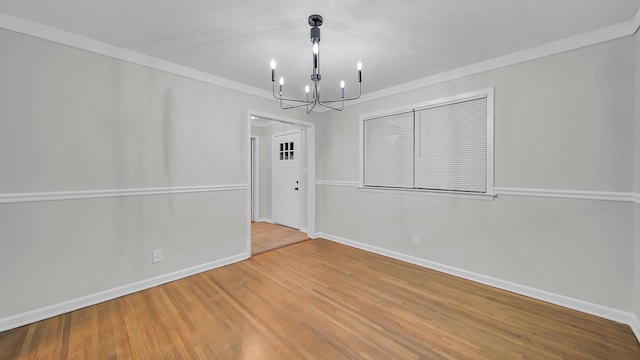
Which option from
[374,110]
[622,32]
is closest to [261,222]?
[374,110]

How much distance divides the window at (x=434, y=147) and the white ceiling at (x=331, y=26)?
Result: 0.56 meters

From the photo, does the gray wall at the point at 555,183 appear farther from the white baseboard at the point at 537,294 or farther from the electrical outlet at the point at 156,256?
the electrical outlet at the point at 156,256

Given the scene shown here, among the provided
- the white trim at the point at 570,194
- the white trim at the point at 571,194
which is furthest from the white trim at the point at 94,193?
the white trim at the point at 570,194

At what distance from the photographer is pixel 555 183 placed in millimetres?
2371

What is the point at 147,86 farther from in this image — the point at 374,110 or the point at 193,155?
the point at 374,110

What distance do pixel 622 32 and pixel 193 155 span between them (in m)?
4.19

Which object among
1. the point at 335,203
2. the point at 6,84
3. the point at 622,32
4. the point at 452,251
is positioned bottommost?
the point at 452,251

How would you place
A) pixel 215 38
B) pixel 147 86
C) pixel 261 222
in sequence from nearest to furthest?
pixel 215 38 < pixel 147 86 < pixel 261 222

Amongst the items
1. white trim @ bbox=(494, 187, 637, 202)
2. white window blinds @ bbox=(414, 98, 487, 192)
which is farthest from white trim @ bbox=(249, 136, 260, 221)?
white trim @ bbox=(494, 187, 637, 202)

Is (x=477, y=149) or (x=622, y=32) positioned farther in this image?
(x=477, y=149)

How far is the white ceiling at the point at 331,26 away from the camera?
1832 mm

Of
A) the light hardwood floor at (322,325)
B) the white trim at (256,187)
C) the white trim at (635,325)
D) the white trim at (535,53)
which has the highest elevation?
the white trim at (535,53)

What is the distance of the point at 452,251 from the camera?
3027 mm

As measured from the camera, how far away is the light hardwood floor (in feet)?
5.75
